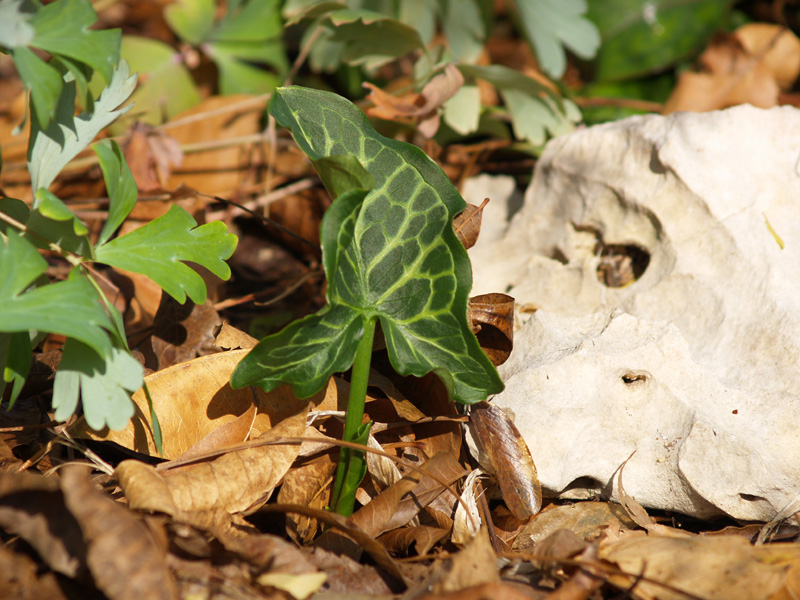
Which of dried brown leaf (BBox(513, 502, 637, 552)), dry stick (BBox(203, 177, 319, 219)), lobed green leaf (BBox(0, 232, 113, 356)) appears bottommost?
dried brown leaf (BBox(513, 502, 637, 552))

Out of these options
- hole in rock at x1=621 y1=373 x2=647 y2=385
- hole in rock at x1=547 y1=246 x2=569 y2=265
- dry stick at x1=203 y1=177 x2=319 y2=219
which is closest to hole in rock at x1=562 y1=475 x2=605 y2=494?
hole in rock at x1=621 y1=373 x2=647 y2=385

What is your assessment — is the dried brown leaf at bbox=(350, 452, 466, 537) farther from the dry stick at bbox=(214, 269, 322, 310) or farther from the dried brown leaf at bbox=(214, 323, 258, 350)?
the dry stick at bbox=(214, 269, 322, 310)

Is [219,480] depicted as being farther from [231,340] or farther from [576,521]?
[576,521]

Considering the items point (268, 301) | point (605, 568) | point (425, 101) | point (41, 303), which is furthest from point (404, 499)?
point (425, 101)

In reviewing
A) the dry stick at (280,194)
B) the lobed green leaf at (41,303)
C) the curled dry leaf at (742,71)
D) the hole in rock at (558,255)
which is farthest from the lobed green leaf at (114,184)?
the curled dry leaf at (742,71)

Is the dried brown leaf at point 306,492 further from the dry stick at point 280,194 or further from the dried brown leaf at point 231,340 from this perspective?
the dry stick at point 280,194
